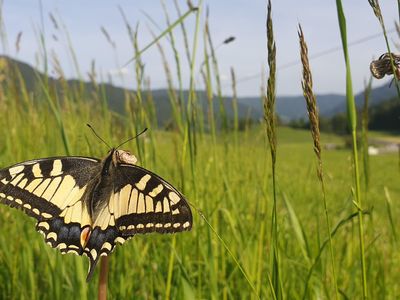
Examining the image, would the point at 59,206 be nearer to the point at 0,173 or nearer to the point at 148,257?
the point at 0,173

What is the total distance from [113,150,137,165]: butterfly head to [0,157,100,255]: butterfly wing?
115 millimetres

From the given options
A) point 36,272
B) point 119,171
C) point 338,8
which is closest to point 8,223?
point 36,272

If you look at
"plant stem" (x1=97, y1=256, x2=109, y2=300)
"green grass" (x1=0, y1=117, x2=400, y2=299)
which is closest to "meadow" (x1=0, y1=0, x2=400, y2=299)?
"green grass" (x1=0, y1=117, x2=400, y2=299)

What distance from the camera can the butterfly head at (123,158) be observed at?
46.3 inches

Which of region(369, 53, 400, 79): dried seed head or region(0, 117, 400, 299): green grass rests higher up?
region(369, 53, 400, 79): dried seed head

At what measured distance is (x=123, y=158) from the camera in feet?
3.90

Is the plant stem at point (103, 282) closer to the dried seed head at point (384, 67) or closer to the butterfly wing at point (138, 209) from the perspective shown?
the butterfly wing at point (138, 209)

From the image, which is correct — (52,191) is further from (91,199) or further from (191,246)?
(191,246)

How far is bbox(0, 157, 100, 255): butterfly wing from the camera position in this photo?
131cm

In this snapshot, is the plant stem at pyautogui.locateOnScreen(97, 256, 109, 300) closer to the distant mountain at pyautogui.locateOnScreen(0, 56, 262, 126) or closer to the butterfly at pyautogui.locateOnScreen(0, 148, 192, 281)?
the butterfly at pyautogui.locateOnScreen(0, 148, 192, 281)

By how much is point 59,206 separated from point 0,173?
0.19 metres

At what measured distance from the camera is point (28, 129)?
108 inches

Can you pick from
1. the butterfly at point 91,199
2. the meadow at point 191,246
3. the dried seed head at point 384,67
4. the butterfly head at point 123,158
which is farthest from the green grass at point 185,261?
the dried seed head at point 384,67

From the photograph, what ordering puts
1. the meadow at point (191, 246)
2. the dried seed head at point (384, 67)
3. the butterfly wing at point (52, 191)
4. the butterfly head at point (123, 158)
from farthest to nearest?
the meadow at point (191, 246) → the butterfly wing at point (52, 191) → the butterfly head at point (123, 158) → the dried seed head at point (384, 67)
